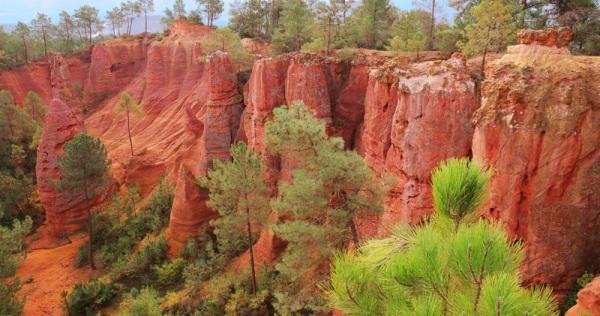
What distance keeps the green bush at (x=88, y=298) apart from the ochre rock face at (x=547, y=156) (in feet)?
60.1

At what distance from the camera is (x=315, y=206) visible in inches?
496

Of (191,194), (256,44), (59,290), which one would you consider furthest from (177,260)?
(256,44)

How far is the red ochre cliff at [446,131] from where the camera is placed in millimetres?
9219

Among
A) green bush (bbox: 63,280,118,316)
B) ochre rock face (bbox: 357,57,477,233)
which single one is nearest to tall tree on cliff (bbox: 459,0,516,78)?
ochre rock face (bbox: 357,57,477,233)

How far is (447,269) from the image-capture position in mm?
3869

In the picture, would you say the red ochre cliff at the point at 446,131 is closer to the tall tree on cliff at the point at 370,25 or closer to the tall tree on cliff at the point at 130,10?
the tall tree on cliff at the point at 370,25

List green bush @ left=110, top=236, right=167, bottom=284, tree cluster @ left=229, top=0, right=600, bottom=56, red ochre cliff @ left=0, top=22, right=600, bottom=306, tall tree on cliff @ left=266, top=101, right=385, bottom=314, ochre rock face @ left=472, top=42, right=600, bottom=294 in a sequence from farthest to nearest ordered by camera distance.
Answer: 1. green bush @ left=110, top=236, right=167, bottom=284
2. tree cluster @ left=229, top=0, right=600, bottom=56
3. tall tree on cliff @ left=266, top=101, right=385, bottom=314
4. red ochre cliff @ left=0, top=22, right=600, bottom=306
5. ochre rock face @ left=472, top=42, right=600, bottom=294

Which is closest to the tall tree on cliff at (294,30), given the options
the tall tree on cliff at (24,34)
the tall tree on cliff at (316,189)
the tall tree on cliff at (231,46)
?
the tall tree on cliff at (231,46)

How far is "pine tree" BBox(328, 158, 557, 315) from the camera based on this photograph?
11.4 feet

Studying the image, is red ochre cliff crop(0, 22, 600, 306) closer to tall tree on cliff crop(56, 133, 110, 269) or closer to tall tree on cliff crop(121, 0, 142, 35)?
tall tree on cliff crop(56, 133, 110, 269)

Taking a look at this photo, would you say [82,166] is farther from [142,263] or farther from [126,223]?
[142,263]

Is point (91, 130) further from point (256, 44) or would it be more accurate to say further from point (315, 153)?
point (315, 153)

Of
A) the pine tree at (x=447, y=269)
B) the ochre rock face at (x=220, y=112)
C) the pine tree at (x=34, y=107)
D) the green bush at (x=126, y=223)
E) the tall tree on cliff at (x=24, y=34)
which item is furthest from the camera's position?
the tall tree on cliff at (x=24, y=34)

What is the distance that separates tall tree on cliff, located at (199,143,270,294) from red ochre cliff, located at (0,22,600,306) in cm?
170
